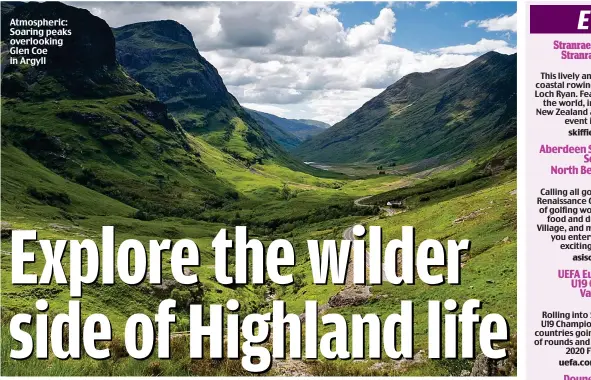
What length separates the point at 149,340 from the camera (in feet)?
63.9

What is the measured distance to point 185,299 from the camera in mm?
74500

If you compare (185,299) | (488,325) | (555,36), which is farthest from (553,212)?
(185,299)

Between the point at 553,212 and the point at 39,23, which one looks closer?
the point at 553,212

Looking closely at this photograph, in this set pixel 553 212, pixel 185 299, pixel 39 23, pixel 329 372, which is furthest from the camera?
pixel 185 299

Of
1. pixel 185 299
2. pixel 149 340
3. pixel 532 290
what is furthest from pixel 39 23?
pixel 532 290

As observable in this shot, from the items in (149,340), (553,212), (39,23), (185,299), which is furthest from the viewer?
(185,299)

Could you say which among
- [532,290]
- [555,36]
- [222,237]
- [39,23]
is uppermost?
[39,23]

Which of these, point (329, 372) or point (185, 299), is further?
point (185, 299)

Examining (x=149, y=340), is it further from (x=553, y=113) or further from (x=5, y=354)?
(x=553, y=113)

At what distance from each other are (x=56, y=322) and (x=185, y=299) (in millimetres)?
55633

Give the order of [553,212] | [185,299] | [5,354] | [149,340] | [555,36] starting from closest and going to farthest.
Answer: [5,354]
[149,340]
[553,212]
[555,36]
[185,299]

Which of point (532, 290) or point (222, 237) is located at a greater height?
point (222, 237)

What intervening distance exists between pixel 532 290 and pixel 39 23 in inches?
2611

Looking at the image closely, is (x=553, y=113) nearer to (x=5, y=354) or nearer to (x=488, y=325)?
(x=488, y=325)
